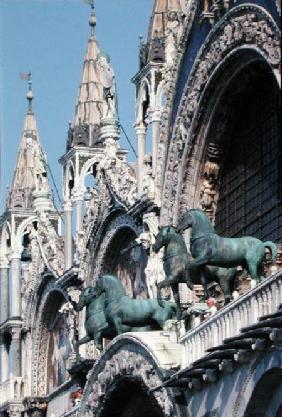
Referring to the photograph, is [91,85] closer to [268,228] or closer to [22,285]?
[22,285]

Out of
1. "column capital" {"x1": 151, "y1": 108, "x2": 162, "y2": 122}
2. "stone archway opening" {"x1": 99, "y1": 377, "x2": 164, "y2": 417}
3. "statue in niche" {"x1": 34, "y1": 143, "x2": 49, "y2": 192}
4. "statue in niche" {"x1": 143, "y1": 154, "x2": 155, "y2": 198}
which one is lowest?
"stone archway opening" {"x1": 99, "y1": 377, "x2": 164, "y2": 417}

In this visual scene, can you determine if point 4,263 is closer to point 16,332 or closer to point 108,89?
point 16,332

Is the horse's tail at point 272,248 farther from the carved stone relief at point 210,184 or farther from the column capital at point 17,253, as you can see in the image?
the column capital at point 17,253

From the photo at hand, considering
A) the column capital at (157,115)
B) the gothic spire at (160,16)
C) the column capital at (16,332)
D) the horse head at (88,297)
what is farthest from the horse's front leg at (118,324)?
the column capital at (16,332)

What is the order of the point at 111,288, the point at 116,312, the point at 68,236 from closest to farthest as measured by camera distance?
the point at 116,312 < the point at 111,288 < the point at 68,236

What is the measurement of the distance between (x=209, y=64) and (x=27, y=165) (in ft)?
65.7

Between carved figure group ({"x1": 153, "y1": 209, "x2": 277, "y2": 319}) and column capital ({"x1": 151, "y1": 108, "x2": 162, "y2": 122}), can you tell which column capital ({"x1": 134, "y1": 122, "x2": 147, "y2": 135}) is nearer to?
column capital ({"x1": 151, "y1": 108, "x2": 162, "y2": 122})

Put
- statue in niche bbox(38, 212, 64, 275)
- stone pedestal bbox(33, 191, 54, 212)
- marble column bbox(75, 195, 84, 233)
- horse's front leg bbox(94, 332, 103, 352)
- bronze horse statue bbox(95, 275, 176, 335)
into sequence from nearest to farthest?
bronze horse statue bbox(95, 275, 176, 335), horse's front leg bbox(94, 332, 103, 352), marble column bbox(75, 195, 84, 233), statue in niche bbox(38, 212, 64, 275), stone pedestal bbox(33, 191, 54, 212)

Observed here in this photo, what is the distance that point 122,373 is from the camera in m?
39.4

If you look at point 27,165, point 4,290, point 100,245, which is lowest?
point 100,245

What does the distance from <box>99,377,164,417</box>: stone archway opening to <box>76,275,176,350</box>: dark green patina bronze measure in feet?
4.04

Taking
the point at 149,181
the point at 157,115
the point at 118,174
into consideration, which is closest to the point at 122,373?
the point at 149,181

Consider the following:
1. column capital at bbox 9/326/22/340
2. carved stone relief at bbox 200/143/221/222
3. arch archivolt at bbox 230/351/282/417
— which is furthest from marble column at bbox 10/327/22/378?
arch archivolt at bbox 230/351/282/417

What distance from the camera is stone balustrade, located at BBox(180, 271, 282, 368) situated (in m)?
31.7
